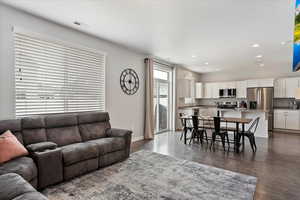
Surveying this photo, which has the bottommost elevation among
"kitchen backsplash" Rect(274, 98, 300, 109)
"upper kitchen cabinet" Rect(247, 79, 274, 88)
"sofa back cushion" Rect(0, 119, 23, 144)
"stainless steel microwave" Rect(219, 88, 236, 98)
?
"sofa back cushion" Rect(0, 119, 23, 144)

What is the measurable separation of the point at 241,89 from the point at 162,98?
4.07 meters

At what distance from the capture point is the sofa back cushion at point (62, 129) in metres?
3.02

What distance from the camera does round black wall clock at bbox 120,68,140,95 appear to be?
476cm

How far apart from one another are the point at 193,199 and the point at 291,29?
12.7ft

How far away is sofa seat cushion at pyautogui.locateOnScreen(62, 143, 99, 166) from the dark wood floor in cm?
159

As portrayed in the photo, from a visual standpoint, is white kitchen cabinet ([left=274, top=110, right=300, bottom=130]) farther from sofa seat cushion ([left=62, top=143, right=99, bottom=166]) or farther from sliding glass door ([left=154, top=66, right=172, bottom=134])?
sofa seat cushion ([left=62, top=143, right=99, bottom=166])

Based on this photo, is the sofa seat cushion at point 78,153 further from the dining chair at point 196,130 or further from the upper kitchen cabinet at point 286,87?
the upper kitchen cabinet at point 286,87

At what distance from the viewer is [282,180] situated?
106 inches

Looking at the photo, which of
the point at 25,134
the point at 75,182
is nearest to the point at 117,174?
the point at 75,182

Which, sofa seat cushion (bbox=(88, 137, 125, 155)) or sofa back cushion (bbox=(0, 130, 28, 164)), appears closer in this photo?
sofa back cushion (bbox=(0, 130, 28, 164))

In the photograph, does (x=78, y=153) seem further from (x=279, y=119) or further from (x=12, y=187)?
(x=279, y=119)

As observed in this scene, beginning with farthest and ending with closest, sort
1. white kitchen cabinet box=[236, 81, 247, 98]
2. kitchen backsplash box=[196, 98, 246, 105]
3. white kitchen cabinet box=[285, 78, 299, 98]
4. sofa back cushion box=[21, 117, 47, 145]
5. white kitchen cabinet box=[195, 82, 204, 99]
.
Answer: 1. white kitchen cabinet box=[195, 82, 204, 99]
2. kitchen backsplash box=[196, 98, 246, 105]
3. white kitchen cabinet box=[236, 81, 247, 98]
4. white kitchen cabinet box=[285, 78, 299, 98]
5. sofa back cushion box=[21, 117, 47, 145]

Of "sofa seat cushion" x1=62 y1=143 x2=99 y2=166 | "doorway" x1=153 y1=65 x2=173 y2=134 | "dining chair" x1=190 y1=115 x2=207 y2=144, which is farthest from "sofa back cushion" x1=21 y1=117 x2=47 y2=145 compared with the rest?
"doorway" x1=153 y1=65 x2=173 y2=134

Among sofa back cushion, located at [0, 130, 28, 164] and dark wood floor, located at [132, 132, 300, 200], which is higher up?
sofa back cushion, located at [0, 130, 28, 164]
